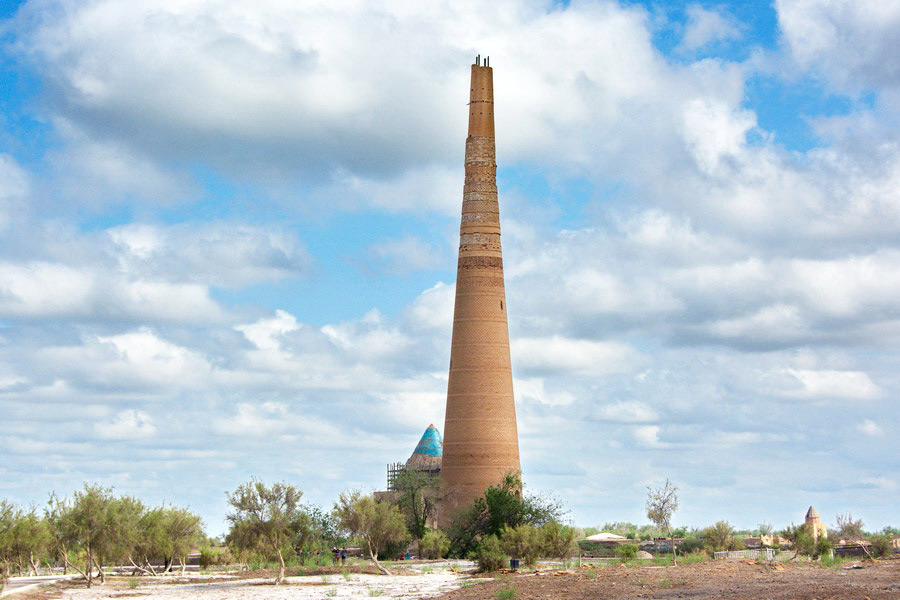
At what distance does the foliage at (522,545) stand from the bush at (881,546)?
55.6 feet

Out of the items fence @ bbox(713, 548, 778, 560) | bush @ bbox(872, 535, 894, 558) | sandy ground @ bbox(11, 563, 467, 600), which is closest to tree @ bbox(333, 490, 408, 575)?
sandy ground @ bbox(11, 563, 467, 600)

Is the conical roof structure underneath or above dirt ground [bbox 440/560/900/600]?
above

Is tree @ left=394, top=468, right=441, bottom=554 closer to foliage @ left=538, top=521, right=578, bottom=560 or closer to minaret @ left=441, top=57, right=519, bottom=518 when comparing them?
minaret @ left=441, top=57, right=519, bottom=518

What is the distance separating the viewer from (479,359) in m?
57.1

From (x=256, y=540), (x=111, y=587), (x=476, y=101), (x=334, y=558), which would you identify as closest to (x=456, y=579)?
(x=256, y=540)

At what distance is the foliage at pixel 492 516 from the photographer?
2079 inches

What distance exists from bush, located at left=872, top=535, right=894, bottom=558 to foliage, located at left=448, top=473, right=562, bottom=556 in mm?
16643

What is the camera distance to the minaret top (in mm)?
59844

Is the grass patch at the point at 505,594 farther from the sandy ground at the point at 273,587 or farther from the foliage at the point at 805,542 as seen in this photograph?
the foliage at the point at 805,542

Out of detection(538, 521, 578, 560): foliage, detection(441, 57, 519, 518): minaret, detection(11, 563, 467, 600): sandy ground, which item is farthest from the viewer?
detection(441, 57, 519, 518): minaret

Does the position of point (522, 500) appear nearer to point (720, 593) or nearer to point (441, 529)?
point (441, 529)

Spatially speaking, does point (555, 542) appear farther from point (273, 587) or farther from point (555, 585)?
point (555, 585)

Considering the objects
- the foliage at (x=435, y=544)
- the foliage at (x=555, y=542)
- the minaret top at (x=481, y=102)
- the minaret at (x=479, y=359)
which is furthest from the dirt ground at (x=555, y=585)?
the minaret top at (x=481, y=102)

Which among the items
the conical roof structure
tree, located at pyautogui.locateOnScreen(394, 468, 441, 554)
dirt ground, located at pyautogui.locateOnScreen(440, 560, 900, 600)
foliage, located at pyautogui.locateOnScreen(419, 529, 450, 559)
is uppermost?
the conical roof structure
